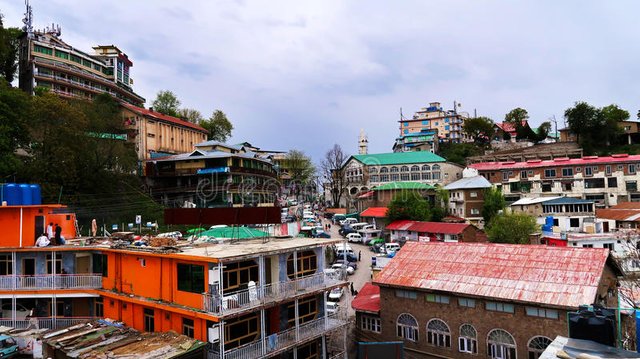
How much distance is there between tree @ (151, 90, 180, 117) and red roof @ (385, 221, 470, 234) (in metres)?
45.8

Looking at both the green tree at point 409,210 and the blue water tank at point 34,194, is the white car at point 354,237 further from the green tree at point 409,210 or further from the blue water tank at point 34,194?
the blue water tank at point 34,194

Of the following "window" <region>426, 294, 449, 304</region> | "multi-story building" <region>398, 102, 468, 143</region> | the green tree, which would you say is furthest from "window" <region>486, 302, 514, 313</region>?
"multi-story building" <region>398, 102, 468, 143</region>

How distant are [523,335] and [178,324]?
14921 mm

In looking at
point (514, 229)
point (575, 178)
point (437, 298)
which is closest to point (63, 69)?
point (437, 298)

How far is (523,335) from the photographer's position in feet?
58.7

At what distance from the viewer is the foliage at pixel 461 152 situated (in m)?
80.9

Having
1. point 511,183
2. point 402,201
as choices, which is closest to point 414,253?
point 402,201

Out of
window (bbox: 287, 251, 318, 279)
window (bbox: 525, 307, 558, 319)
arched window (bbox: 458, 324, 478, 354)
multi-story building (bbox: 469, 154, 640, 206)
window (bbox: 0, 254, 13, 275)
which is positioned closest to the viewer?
window (bbox: 525, 307, 558, 319)

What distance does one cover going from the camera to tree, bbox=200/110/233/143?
7711cm

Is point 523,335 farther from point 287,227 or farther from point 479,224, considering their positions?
point 479,224

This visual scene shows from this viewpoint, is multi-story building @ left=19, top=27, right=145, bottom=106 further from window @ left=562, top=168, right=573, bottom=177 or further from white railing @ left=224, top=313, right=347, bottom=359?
window @ left=562, top=168, right=573, bottom=177

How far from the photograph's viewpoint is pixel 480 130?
8931 centimetres

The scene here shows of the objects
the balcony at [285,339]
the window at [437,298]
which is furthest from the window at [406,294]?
the balcony at [285,339]

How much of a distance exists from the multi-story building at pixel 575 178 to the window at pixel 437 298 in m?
46.9
